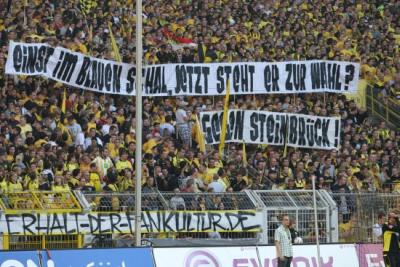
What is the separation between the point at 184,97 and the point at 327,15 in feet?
24.8

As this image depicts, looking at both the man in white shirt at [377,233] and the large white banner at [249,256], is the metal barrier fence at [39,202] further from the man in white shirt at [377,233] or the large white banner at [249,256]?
the man in white shirt at [377,233]

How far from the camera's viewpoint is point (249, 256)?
2230 cm

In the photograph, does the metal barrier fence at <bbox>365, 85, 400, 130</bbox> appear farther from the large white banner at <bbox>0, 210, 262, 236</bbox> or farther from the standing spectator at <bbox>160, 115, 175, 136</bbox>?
the large white banner at <bbox>0, 210, 262, 236</bbox>

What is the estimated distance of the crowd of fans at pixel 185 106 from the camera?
Answer: 2552 cm

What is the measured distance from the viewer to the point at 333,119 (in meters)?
30.8

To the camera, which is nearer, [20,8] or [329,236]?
[329,236]

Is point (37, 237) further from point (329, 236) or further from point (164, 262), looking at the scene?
point (329, 236)

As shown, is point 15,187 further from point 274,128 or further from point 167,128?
point 274,128

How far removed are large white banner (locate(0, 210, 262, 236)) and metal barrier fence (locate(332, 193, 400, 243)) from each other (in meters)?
1.82

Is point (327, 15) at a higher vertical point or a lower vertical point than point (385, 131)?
higher

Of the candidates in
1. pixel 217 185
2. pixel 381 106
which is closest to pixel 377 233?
pixel 217 185

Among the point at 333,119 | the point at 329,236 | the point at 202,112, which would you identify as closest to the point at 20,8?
the point at 202,112

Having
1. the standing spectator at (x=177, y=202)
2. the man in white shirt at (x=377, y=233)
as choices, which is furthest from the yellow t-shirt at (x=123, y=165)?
the man in white shirt at (x=377, y=233)

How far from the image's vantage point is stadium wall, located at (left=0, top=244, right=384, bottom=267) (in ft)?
65.0
